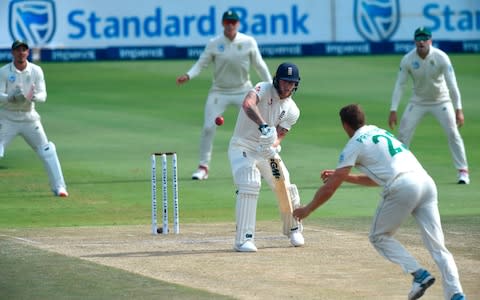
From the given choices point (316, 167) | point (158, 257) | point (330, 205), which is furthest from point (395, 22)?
point (158, 257)

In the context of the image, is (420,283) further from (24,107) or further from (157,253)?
(24,107)

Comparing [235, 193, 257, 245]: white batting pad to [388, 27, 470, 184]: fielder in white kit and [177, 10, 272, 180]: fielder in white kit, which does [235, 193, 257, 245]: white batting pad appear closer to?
[388, 27, 470, 184]: fielder in white kit

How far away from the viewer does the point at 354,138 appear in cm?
955

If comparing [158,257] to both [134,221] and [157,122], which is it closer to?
[134,221]

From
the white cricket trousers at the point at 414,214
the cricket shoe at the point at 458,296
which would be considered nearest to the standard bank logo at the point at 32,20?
the white cricket trousers at the point at 414,214

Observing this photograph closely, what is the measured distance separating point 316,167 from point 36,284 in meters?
8.36

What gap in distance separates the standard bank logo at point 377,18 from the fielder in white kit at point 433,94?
45.0 ft

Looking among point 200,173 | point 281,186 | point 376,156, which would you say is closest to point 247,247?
point 281,186

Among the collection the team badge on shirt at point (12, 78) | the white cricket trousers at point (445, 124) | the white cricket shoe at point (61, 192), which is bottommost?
the white cricket shoe at point (61, 192)

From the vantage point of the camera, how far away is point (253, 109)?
12016 mm

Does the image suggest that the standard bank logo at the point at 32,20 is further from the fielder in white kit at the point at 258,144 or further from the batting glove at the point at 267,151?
the batting glove at the point at 267,151

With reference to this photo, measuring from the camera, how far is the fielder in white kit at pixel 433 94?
16.9 metres

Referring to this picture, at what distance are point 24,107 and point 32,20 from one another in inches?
524

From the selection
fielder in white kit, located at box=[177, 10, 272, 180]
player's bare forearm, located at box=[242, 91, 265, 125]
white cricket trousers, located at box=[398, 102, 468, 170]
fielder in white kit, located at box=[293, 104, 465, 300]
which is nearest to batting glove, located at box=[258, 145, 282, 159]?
player's bare forearm, located at box=[242, 91, 265, 125]
